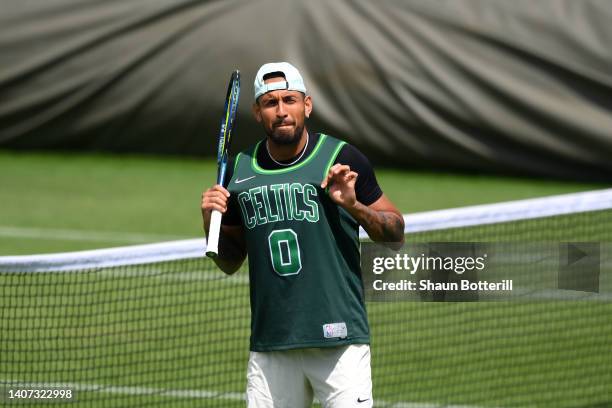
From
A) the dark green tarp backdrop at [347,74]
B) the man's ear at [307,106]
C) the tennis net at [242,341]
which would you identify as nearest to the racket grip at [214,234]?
the man's ear at [307,106]

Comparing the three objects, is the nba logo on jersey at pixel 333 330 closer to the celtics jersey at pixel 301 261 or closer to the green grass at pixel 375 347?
the celtics jersey at pixel 301 261

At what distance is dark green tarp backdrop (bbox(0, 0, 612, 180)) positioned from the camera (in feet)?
56.7

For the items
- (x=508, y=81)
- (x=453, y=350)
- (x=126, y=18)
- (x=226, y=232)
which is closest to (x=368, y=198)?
(x=226, y=232)

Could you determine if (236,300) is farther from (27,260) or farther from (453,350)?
(27,260)

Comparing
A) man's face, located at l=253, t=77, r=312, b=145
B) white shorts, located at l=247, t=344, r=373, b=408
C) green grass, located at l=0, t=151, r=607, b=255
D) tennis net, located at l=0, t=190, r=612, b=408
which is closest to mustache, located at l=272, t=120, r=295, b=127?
man's face, located at l=253, t=77, r=312, b=145

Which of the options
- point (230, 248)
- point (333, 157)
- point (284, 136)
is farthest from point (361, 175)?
point (230, 248)

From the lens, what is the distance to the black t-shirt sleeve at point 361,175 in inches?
219

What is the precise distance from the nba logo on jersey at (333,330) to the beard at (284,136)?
892 mm

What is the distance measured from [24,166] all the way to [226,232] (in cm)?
1386

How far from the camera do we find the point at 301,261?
5.47m

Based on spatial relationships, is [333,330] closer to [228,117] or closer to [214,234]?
[214,234]

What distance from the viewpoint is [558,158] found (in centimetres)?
1780

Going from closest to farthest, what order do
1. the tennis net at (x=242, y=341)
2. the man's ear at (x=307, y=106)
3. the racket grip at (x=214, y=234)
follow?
1. the racket grip at (x=214, y=234)
2. the man's ear at (x=307, y=106)
3. the tennis net at (x=242, y=341)

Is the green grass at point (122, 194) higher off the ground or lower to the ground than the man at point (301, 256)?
higher
